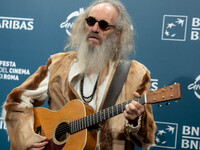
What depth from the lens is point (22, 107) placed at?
207cm

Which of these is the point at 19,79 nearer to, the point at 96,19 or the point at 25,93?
the point at 25,93

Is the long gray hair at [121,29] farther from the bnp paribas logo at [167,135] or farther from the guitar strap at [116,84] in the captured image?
the bnp paribas logo at [167,135]

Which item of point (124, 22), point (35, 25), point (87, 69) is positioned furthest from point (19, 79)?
point (124, 22)

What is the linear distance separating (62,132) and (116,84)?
50cm

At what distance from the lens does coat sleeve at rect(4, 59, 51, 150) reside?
6.64 ft

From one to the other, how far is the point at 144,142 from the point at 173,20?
49.8 inches

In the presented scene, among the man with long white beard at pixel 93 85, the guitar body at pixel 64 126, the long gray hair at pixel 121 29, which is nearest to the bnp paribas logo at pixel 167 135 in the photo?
the man with long white beard at pixel 93 85

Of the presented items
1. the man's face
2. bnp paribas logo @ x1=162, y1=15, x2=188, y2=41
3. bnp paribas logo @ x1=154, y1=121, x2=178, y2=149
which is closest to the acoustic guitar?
the man's face

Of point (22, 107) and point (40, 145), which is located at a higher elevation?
point (22, 107)

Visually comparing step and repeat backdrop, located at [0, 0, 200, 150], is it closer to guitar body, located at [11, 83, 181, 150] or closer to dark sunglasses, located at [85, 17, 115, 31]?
dark sunglasses, located at [85, 17, 115, 31]

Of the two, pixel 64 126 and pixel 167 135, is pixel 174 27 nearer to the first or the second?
pixel 167 135

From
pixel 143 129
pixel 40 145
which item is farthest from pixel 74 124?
pixel 143 129

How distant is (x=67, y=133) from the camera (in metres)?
1.82

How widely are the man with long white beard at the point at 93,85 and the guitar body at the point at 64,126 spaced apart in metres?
0.02
